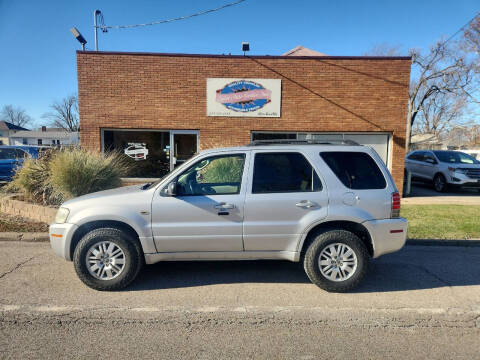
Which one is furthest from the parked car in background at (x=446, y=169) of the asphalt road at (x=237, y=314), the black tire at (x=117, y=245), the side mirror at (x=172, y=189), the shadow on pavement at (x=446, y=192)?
the black tire at (x=117, y=245)

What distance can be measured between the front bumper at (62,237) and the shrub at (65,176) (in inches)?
138

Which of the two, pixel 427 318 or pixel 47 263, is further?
pixel 47 263

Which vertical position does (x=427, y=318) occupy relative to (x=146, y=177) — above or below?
below

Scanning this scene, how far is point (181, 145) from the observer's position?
36.1 feet

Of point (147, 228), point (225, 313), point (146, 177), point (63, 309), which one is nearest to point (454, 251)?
point (225, 313)

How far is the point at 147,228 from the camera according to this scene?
12.2 feet

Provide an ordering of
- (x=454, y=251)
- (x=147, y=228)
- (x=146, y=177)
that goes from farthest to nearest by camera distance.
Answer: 1. (x=146, y=177)
2. (x=454, y=251)
3. (x=147, y=228)

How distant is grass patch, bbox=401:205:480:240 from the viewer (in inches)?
241

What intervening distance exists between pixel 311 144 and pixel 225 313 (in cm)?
236

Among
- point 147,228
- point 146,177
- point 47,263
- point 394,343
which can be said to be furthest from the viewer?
point 146,177

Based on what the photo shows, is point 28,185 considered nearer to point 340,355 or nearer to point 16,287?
point 16,287

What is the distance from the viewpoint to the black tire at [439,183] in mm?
12523

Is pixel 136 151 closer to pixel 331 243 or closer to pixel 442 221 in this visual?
pixel 331 243

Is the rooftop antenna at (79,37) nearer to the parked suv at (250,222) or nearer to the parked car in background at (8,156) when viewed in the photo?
the parked car in background at (8,156)
